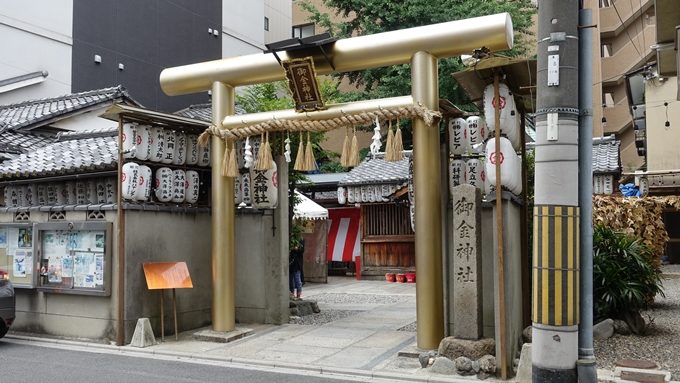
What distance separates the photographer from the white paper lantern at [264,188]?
519 inches

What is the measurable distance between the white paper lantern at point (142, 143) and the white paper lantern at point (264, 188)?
2.27 meters

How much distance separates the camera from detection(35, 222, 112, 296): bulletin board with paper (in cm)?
1190

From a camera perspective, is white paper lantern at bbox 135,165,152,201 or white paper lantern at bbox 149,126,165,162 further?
white paper lantern at bbox 149,126,165,162

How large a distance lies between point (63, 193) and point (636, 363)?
37.8 feet

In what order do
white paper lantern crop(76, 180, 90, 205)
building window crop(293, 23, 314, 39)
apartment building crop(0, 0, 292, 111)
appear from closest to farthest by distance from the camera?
white paper lantern crop(76, 180, 90, 205)
apartment building crop(0, 0, 292, 111)
building window crop(293, 23, 314, 39)

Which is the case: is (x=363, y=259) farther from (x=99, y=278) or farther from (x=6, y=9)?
(x=6, y=9)

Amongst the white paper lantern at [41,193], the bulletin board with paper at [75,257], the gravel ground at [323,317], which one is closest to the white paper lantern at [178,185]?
the bulletin board with paper at [75,257]

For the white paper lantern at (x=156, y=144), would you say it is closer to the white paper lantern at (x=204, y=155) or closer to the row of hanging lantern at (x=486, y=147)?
the white paper lantern at (x=204, y=155)

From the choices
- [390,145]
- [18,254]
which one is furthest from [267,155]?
[18,254]

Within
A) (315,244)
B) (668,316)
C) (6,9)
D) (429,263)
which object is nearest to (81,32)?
(6,9)

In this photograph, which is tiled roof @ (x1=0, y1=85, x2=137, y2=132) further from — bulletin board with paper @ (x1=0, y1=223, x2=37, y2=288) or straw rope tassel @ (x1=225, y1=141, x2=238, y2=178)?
straw rope tassel @ (x1=225, y1=141, x2=238, y2=178)

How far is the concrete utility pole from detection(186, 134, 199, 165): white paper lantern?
883 cm

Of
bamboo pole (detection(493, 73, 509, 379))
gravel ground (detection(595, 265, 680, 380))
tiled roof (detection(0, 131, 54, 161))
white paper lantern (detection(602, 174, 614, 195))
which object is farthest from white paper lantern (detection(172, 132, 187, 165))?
white paper lantern (detection(602, 174, 614, 195))

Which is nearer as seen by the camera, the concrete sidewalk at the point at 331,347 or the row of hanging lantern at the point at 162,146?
the concrete sidewalk at the point at 331,347
